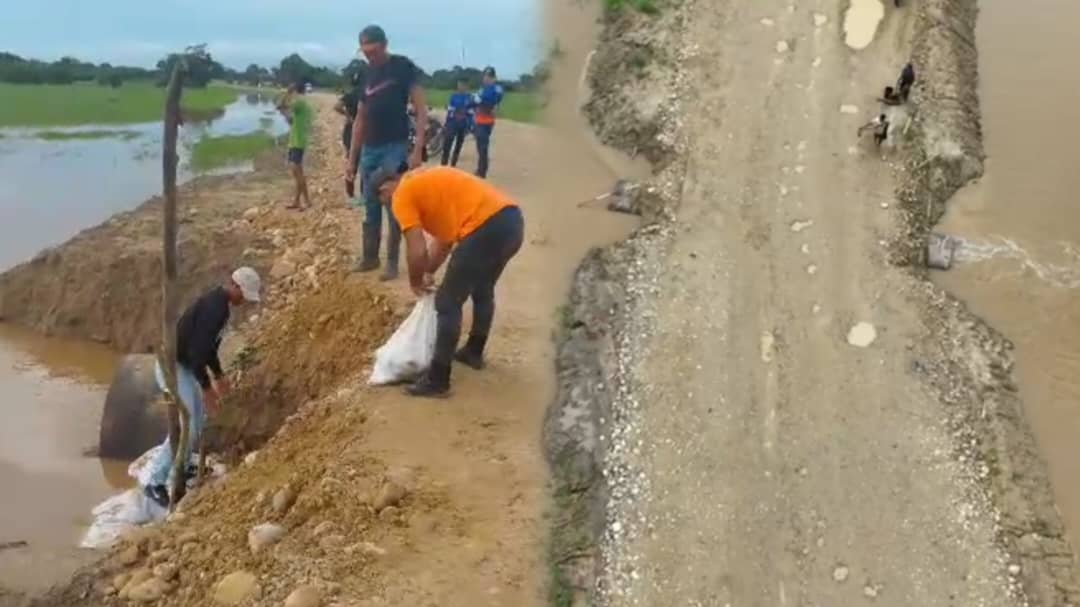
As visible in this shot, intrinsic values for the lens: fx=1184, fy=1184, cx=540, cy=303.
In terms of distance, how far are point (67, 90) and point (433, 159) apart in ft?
80.8

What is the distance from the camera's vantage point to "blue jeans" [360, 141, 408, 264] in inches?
302

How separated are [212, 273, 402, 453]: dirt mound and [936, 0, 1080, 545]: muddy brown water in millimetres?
4104

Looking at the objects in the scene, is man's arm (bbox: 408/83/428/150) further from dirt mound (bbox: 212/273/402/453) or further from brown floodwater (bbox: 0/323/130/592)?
brown floodwater (bbox: 0/323/130/592)

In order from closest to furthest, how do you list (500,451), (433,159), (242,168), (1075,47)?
(500,451)
(1075,47)
(433,159)
(242,168)

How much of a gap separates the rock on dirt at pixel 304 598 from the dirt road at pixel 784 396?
1396mm

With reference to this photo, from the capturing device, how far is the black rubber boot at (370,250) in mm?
8180

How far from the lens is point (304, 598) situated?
15.6ft

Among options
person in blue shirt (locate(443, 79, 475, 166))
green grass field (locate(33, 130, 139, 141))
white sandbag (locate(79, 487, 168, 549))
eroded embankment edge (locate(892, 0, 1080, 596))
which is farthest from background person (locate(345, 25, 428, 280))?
green grass field (locate(33, 130, 139, 141))

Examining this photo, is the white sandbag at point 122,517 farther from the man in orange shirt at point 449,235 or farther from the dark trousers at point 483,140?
the dark trousers at point 483,140

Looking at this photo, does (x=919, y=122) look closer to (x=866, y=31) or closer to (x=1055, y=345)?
(x=866, y=31)

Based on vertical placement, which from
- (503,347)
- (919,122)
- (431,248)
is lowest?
(503,347)

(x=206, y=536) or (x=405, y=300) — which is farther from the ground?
(x=405, y=300)

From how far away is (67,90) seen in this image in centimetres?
3344

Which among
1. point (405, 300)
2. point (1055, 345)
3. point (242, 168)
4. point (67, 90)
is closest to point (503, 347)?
point (405, 300)
